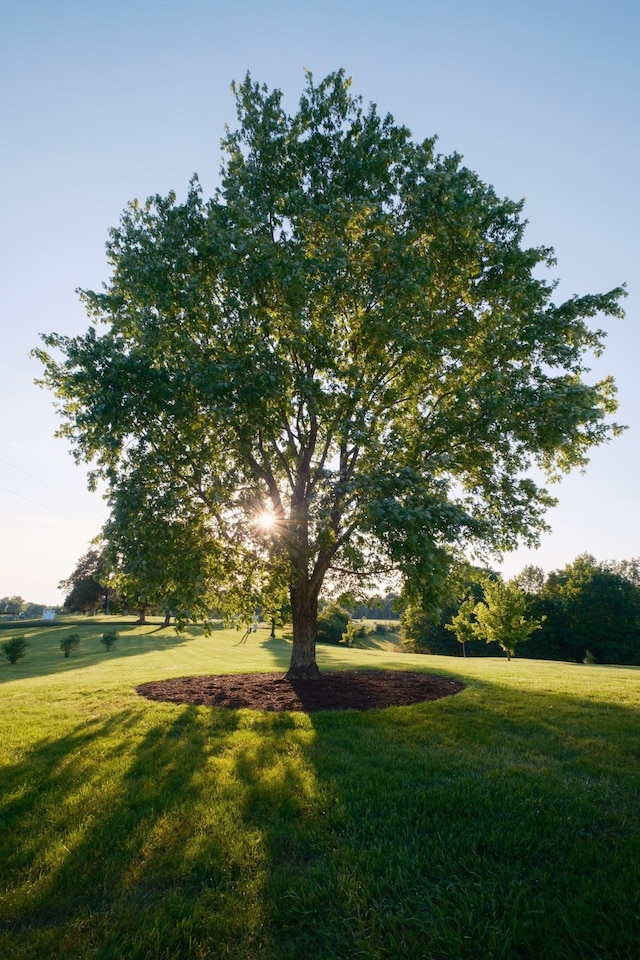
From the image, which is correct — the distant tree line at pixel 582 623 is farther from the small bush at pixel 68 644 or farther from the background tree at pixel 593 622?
the small bush at pixel 68 644

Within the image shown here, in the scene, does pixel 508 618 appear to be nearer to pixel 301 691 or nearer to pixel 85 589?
pixel 301 691

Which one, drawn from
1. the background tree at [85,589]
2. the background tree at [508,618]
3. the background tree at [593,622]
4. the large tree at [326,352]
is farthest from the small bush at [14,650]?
the background tree at [593,622]

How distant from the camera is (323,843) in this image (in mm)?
5020

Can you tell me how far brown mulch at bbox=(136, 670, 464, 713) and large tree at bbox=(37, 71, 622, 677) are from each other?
5.43 ft

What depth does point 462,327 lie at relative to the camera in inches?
534

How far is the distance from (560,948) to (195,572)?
1102 cm

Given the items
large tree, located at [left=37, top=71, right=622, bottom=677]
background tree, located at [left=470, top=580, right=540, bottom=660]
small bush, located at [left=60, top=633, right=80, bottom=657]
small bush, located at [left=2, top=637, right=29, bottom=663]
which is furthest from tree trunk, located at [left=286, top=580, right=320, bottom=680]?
background tree, located at [left=470, top=580, right=540, bottom=660]

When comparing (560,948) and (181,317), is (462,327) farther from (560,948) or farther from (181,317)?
(560,948)

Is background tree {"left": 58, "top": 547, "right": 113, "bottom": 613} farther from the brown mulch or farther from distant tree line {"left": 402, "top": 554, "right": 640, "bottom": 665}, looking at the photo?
the brown mulch

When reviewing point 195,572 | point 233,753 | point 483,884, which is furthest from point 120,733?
point 483,884

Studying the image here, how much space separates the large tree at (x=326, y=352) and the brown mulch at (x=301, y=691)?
166 centimetres

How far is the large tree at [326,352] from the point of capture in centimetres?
1259

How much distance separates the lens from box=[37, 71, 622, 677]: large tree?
12.6m

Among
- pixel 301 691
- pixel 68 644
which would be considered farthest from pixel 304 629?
pixel 68 644
